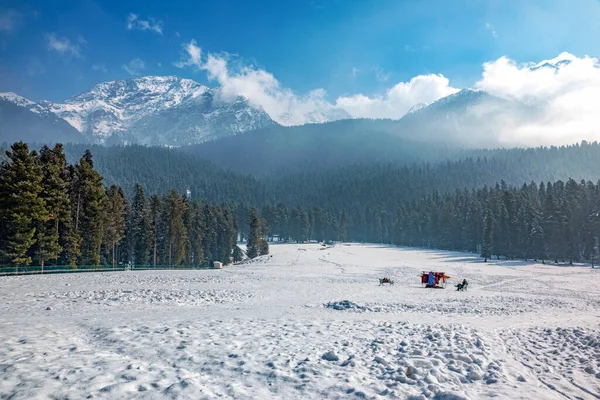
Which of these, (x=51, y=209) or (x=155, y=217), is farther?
(x=155, y=217)

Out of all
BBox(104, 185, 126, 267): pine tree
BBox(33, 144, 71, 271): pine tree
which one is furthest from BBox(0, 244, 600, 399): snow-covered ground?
BBox(104, 185, 126, 267): pine tree

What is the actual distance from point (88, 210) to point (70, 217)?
365cm

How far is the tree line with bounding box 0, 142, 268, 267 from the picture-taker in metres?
36.4

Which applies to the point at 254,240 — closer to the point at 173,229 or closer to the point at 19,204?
the point at 173,229

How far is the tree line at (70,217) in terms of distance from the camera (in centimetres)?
3644

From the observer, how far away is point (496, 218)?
9775 centimetres

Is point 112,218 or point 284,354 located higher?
point 112,218

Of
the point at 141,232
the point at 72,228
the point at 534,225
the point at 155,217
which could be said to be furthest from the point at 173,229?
the point at 534,225

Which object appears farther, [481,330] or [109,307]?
[109,307]

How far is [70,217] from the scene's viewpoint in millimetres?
42875

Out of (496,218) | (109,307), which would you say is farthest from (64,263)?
(496,218)

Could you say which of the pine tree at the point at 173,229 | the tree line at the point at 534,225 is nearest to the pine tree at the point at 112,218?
the pine tree at the point at 173,229

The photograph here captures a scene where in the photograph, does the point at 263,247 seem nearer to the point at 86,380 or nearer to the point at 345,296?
the point at 345,296

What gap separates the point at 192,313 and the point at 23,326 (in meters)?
6.48
